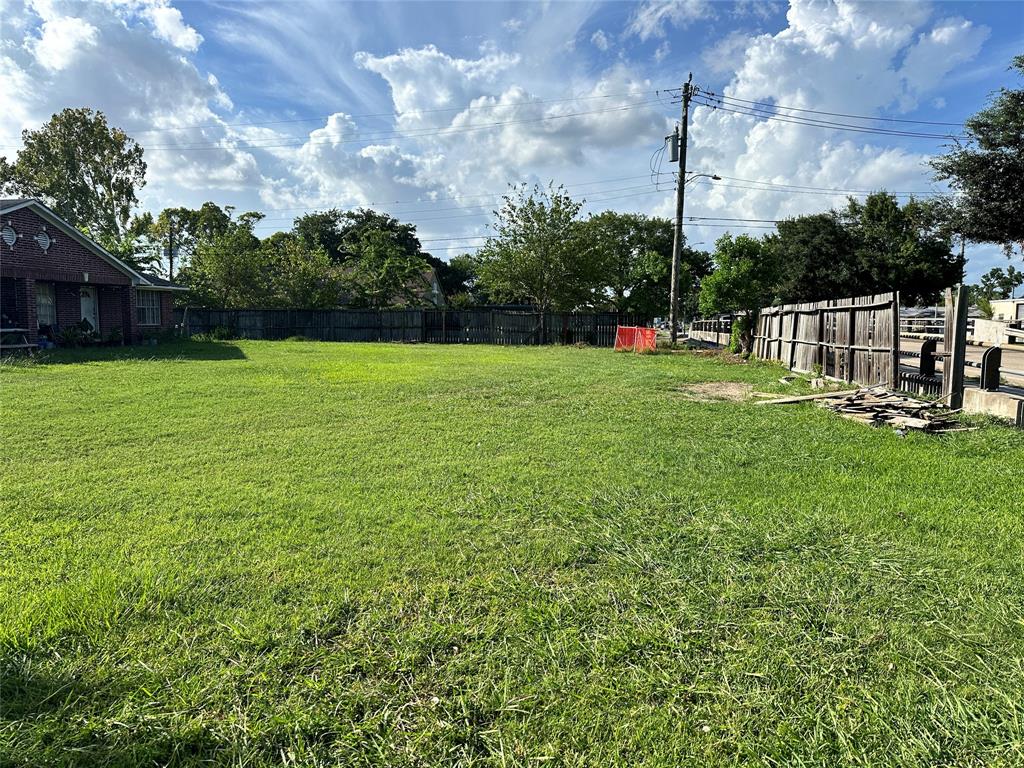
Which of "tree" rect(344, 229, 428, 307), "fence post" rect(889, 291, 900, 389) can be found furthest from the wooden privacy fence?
"tree" rect(344, 229, 428, 307)

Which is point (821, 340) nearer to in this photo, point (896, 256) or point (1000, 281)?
point (896, 256)

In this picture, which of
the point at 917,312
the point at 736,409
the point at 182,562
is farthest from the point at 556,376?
the point at 917,312

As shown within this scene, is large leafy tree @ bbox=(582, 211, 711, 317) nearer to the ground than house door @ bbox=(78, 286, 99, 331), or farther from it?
farther from it

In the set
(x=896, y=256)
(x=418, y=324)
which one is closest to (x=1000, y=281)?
(x=896, y=256)

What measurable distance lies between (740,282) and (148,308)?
25.1m

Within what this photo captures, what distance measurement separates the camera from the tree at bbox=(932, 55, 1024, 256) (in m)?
16.4

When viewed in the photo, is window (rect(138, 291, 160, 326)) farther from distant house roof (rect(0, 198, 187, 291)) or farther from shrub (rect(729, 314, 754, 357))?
shrub (rect(729, 314, 754, 357))

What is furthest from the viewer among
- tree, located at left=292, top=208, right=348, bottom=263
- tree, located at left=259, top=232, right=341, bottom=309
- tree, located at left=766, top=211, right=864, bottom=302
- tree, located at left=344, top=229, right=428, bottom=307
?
tree, located at left=292, top=208, right=348, bottom=263

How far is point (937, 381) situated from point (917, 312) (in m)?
33.4

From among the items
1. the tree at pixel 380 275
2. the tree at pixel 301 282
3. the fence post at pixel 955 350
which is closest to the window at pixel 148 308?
the tree at pixel 301 282

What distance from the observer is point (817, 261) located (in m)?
36.9

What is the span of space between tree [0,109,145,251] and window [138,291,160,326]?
603 inches

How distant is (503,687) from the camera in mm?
1943

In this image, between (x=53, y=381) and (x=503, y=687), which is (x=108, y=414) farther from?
(x=503, y=687)
